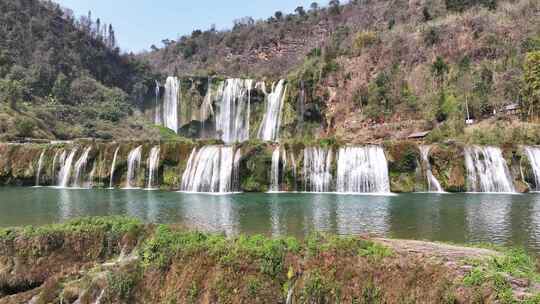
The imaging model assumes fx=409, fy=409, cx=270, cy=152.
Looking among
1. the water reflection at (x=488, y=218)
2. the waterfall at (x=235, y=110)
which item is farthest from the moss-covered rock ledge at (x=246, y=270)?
A: the waterfall at (x=235, y=110)

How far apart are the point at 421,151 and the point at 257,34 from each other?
6227 centimetres

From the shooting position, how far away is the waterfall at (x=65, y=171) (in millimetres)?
28688

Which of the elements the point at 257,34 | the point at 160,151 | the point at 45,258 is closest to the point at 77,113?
the point at 160,151

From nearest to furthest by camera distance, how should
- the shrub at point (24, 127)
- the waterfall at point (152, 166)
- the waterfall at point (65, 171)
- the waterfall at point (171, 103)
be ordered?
the waterfall at point (152, 166)
the waterfall at point (65, 171)
the shrub at point (24, 127)
the waterfall at point (171, 103)

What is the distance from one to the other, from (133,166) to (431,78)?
32634 mm

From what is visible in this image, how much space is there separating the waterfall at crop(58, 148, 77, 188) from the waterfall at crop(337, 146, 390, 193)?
732 inches

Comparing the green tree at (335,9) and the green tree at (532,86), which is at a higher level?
the green tree at (335,9)

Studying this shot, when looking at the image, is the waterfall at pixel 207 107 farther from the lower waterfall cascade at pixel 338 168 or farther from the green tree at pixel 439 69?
the lower waterfall cascade at pixel 338 168

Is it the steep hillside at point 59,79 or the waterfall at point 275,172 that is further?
the steep hillside at point 59,79

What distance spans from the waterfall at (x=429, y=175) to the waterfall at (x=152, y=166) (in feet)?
56.6

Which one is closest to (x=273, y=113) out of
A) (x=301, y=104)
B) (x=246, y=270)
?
(x=301, y=104)

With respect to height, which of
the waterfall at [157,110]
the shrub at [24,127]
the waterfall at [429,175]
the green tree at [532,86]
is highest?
the waterfall at [157,110]

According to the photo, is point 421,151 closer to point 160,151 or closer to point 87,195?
point 160,151

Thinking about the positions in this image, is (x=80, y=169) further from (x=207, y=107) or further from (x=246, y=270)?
(x=207, y=107)
